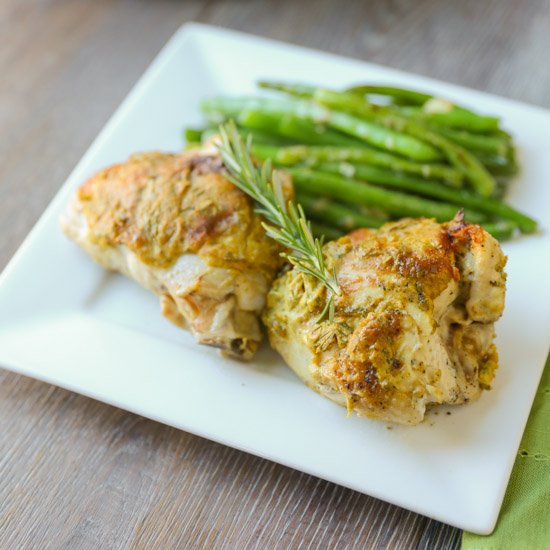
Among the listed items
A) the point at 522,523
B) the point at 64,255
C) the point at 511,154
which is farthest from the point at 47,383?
the point at 511,154

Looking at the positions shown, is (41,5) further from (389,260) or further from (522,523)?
(522,523)

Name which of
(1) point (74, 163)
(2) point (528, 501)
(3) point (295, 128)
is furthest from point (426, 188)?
(1) point (74, 163)

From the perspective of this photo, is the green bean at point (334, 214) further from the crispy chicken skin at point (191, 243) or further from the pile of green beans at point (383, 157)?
the crispy chicken skin at point (191, 243)

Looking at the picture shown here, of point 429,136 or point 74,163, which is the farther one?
point 74,163

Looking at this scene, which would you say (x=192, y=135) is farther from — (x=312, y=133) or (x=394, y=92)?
(x=394, y=92)

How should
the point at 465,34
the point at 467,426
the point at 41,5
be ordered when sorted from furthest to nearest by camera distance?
1. the point at 41,5
2. the point at 465,34
3. the point at 467,426

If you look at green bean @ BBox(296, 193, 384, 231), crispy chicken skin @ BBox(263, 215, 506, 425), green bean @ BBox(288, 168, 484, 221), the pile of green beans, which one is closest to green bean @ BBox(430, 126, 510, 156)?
the pile of green beans

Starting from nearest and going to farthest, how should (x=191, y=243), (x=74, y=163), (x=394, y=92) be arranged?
1. (x=191, y=243)
2. (x=394, y=92)
3. (x=74, y=163)

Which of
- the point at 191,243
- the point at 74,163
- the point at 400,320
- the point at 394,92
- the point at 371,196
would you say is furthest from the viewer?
Answer: the point at 74,163
